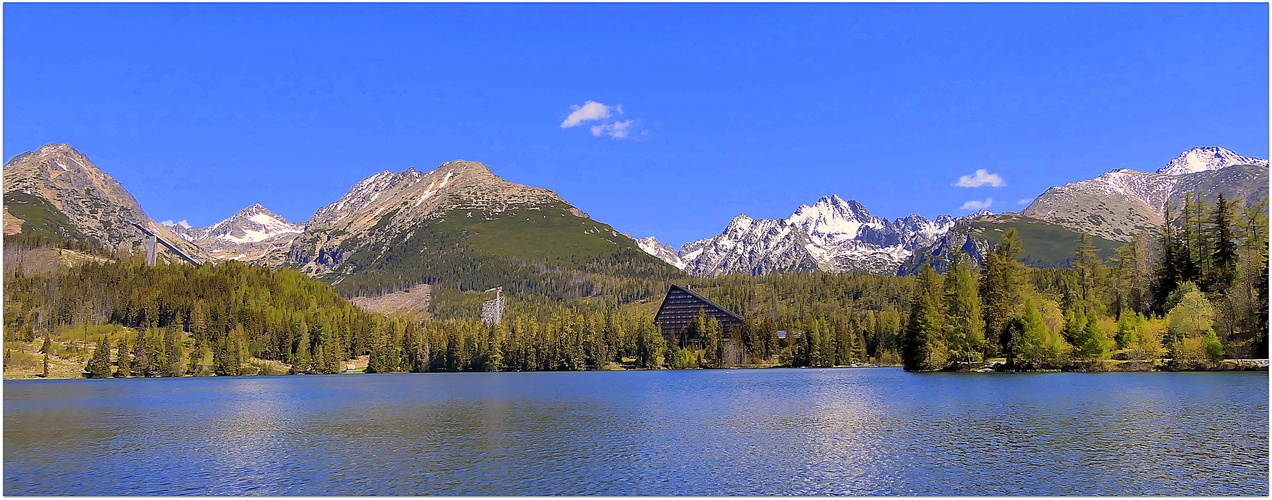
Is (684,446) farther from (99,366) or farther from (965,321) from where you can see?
(99,366)

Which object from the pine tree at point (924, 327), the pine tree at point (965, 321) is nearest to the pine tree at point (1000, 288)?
the pine tree at point (965, 321)

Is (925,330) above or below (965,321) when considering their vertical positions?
below

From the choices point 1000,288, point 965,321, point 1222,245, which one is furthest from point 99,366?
point 1222,245

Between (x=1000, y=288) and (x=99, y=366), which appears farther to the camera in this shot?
(x=99, y=366)

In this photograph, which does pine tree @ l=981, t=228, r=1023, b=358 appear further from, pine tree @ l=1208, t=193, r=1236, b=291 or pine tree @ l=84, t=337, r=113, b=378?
pine tree @ l=84, t=337, r=113, b=378

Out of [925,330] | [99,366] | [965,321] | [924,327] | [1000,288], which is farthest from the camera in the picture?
[99,366]

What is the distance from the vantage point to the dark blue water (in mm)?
37969

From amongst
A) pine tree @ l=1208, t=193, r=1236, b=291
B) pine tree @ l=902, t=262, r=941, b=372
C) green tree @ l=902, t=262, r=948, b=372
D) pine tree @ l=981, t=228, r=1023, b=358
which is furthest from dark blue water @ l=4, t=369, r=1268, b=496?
pine tree @ l=902, t=262, r=941, b=372

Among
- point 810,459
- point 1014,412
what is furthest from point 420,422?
point 1014,412

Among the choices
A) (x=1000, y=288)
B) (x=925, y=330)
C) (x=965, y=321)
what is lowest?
(x=925, y=330)

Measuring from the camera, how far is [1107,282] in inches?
6324

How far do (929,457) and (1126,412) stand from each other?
27.5 meters

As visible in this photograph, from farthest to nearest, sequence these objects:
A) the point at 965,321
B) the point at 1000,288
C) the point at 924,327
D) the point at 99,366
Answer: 1. the point at 99,366
2. the point at 924,327
3. the point at 1000,288
4. the point at 965,321

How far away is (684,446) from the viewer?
49469mm
